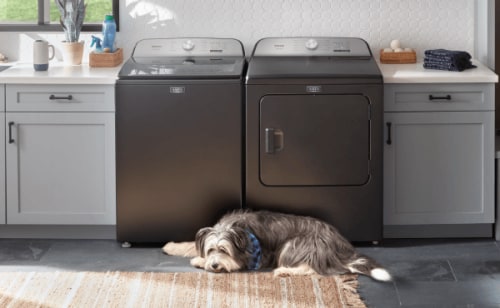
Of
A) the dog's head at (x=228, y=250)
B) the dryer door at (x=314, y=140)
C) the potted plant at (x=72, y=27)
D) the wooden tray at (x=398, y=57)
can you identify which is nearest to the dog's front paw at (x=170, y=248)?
the dog's head at (x=228, y=250)

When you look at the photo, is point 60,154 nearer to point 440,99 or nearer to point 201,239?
point 201,239

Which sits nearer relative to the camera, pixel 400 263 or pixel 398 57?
pixel 400 263

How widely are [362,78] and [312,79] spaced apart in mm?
231

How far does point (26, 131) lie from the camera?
203 inches

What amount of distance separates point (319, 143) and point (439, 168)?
2.05ft

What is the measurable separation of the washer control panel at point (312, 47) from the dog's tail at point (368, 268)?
3.75 feet

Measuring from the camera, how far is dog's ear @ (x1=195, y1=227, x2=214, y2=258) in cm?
480

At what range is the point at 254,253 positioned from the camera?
475 centimetres

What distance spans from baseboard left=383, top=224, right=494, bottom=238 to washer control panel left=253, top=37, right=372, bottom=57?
35.3 inches

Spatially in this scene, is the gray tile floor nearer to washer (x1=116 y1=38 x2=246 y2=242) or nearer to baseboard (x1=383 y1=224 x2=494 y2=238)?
baseboard (x1=383 y1=224 x2=494 y2=238)

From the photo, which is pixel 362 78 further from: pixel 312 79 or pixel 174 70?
pixel 174 70

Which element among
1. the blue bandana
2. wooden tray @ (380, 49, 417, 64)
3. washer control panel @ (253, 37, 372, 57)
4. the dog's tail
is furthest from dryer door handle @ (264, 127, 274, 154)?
wooden tray @ (380, 49, 417, 64)

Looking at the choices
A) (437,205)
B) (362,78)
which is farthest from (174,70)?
(437,205)

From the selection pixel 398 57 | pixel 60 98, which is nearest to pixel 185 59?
pixel 60 98
